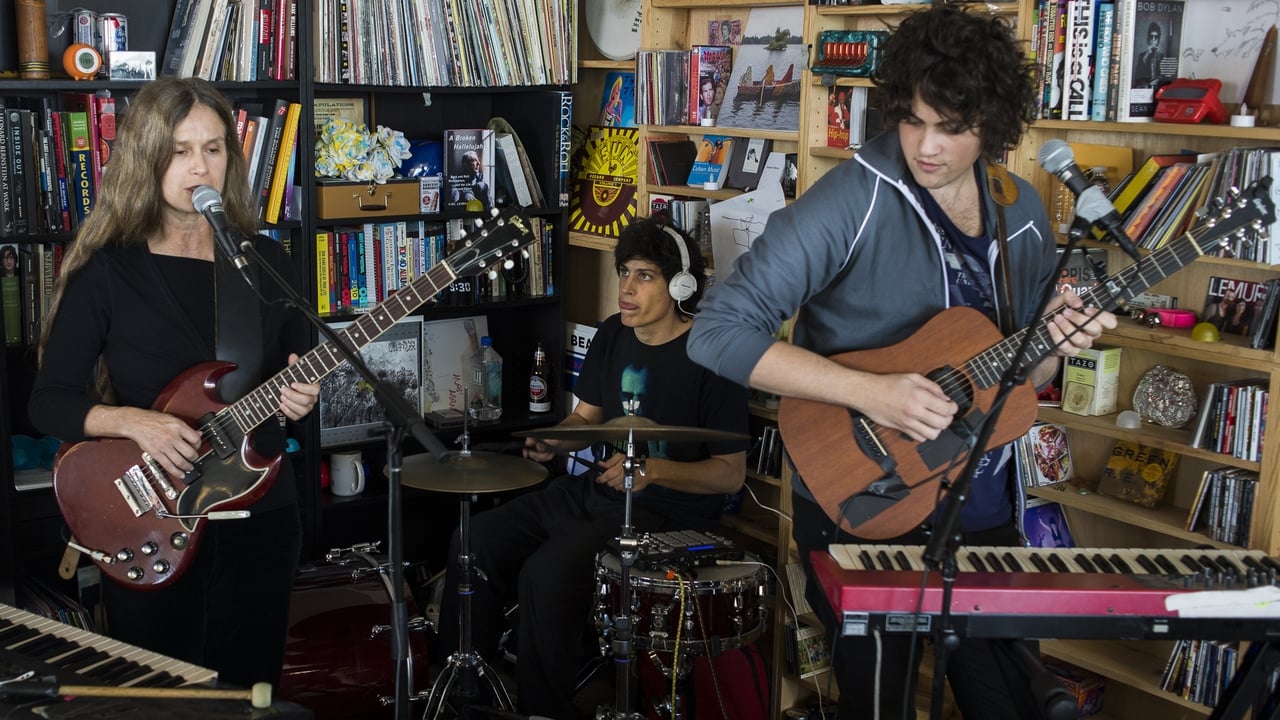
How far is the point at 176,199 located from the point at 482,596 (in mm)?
1435

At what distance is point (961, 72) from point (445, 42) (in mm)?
2144

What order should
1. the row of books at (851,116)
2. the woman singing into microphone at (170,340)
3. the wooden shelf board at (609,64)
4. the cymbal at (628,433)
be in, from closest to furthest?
the woman singing into microphone at (170,340) < the cymbal at (628,433) < the row of books at (851,116) < the wooden shelf board at (609,64)

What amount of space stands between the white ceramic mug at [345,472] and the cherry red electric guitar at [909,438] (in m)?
1.91

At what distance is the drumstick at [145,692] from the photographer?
165 centimetres

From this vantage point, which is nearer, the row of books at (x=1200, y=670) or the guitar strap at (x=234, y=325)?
the guitar strap at (x=234, y=325)

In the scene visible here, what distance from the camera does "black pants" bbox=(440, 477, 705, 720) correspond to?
3100mm

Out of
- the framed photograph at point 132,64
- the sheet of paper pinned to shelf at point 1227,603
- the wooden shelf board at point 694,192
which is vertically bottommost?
the sheet of paper pinned to shelf at point 1227,603

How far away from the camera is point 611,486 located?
3260mm

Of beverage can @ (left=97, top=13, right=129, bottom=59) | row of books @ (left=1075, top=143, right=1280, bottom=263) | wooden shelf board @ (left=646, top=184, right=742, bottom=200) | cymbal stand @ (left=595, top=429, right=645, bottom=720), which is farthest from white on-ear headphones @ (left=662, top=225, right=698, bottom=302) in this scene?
beverage can @ (left=97, top=13, right=129, bottom=59)

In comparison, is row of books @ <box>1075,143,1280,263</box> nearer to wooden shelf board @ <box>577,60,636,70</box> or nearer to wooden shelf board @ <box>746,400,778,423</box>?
wooden shelf board @ <box>746,400,778,423</box>

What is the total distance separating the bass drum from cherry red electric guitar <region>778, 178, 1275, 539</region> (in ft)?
4.09

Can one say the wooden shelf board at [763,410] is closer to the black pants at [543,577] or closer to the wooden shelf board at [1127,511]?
the black pants at [543,577]

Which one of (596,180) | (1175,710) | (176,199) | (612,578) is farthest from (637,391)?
(1175,710)

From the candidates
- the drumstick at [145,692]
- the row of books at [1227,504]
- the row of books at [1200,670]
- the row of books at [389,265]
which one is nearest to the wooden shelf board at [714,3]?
the row of books at [389,265]
